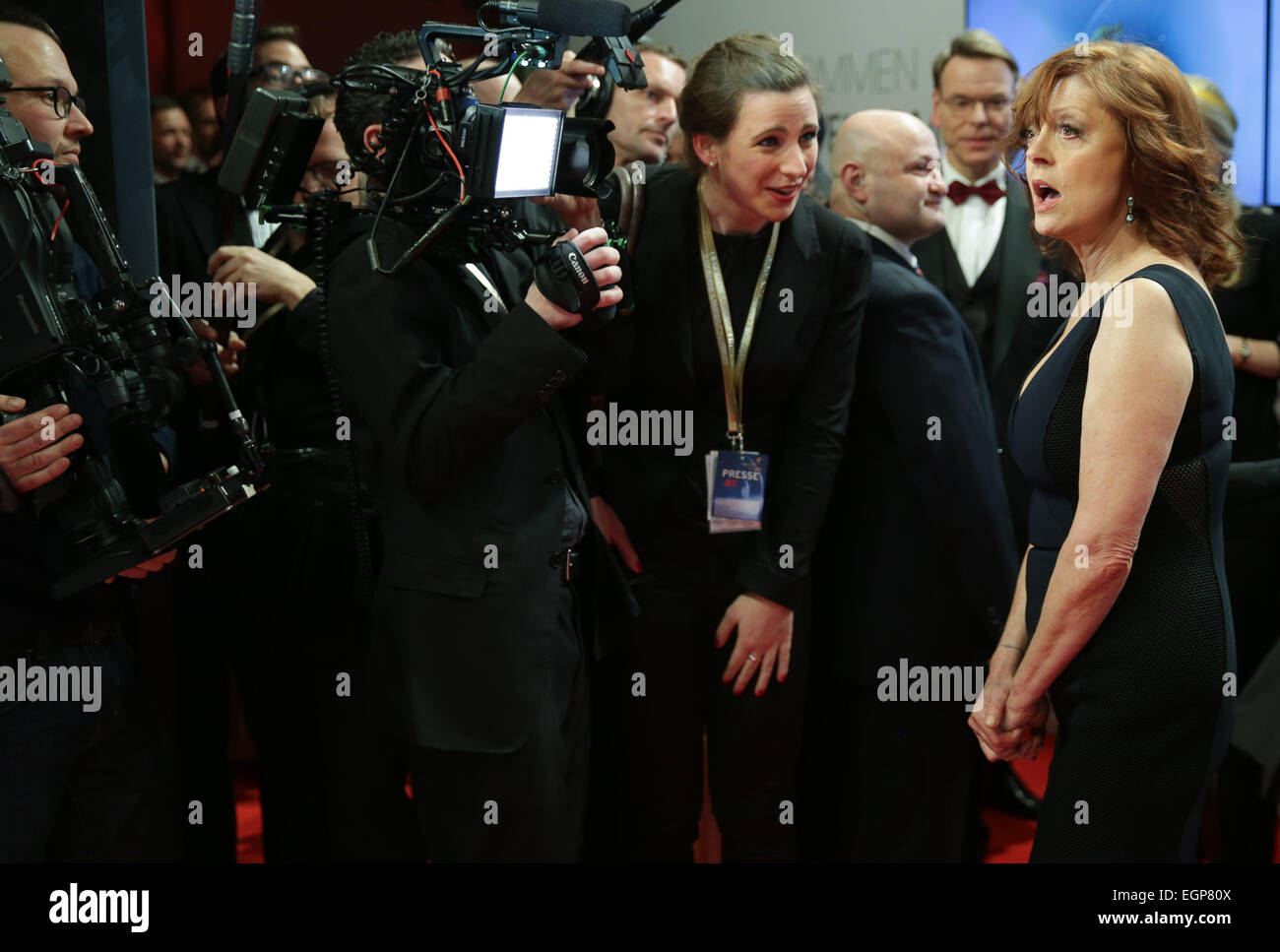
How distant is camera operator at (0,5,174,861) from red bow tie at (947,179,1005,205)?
2328 millimetres

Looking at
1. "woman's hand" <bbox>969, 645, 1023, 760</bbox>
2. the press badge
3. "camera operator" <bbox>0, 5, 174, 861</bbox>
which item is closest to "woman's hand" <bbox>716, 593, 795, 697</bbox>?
the press badge

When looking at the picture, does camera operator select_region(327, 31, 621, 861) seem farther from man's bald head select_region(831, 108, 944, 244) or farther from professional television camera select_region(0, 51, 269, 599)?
man's bald head select_region(831, 108, 944, 244)

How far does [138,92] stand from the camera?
263cm

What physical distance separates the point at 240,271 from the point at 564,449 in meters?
0.80

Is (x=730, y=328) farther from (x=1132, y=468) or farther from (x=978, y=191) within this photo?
(x=978, y=191)

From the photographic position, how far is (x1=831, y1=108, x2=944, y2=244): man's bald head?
9.50ft

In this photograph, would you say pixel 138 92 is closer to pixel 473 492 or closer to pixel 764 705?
pixel 473 492

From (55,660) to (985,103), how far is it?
292 centimetres

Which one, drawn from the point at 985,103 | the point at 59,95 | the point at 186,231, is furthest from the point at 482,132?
the point at 985,103

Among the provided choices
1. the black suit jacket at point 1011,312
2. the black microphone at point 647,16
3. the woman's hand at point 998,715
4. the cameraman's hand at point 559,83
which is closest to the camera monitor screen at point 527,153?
the black microphone at point 647,16

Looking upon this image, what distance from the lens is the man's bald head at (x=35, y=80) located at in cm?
219

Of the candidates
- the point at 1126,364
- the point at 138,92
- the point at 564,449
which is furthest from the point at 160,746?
the point at 1126,364

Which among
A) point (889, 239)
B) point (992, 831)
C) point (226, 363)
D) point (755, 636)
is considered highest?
point (889, 239)

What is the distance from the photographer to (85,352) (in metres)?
2.08
